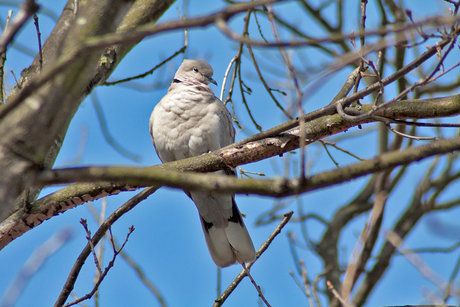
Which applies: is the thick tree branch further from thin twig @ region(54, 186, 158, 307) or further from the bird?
the bird

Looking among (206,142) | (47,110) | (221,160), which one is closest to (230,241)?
(206,142)

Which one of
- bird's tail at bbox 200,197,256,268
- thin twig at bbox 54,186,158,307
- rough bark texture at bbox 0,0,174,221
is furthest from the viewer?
bird's tail at bbox 200,197,256,268

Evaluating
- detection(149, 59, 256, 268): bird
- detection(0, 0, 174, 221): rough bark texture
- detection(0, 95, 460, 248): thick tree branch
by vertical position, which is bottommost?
detection(0, 0, 174, 221): rough bark texture

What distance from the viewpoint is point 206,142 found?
13.2ft

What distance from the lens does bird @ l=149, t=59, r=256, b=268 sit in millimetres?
3963

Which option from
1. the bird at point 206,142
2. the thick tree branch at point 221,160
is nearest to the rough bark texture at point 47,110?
the thick tree branch at point 221,160

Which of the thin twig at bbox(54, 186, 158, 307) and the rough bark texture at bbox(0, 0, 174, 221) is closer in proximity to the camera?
the rough bark texture at bbox(0, 0, 174, 221)

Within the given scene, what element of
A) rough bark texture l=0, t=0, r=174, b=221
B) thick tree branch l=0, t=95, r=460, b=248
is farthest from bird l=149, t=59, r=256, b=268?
rough bark texture l=0, t=0, r=174, b=221

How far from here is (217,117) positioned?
4.02 m

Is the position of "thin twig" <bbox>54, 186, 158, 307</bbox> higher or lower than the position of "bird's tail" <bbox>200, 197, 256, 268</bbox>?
lower

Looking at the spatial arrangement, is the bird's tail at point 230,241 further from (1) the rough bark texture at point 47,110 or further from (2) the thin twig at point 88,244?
(1) the rough bark texture at point 47,110

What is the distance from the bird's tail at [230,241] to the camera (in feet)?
12.8

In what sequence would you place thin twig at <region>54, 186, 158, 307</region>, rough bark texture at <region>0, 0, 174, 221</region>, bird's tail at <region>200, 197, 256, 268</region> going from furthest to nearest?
bird's tail at <region>200, 197, 256, 268</region> → thin twig at <region>54, 186, 158, 307</region> → rough bark texture at <region>0, 0, 174, 221</region>

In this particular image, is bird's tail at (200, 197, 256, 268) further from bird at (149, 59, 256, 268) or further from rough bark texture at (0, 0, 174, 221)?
rough bark texture at (0, 0, 174, 221)
